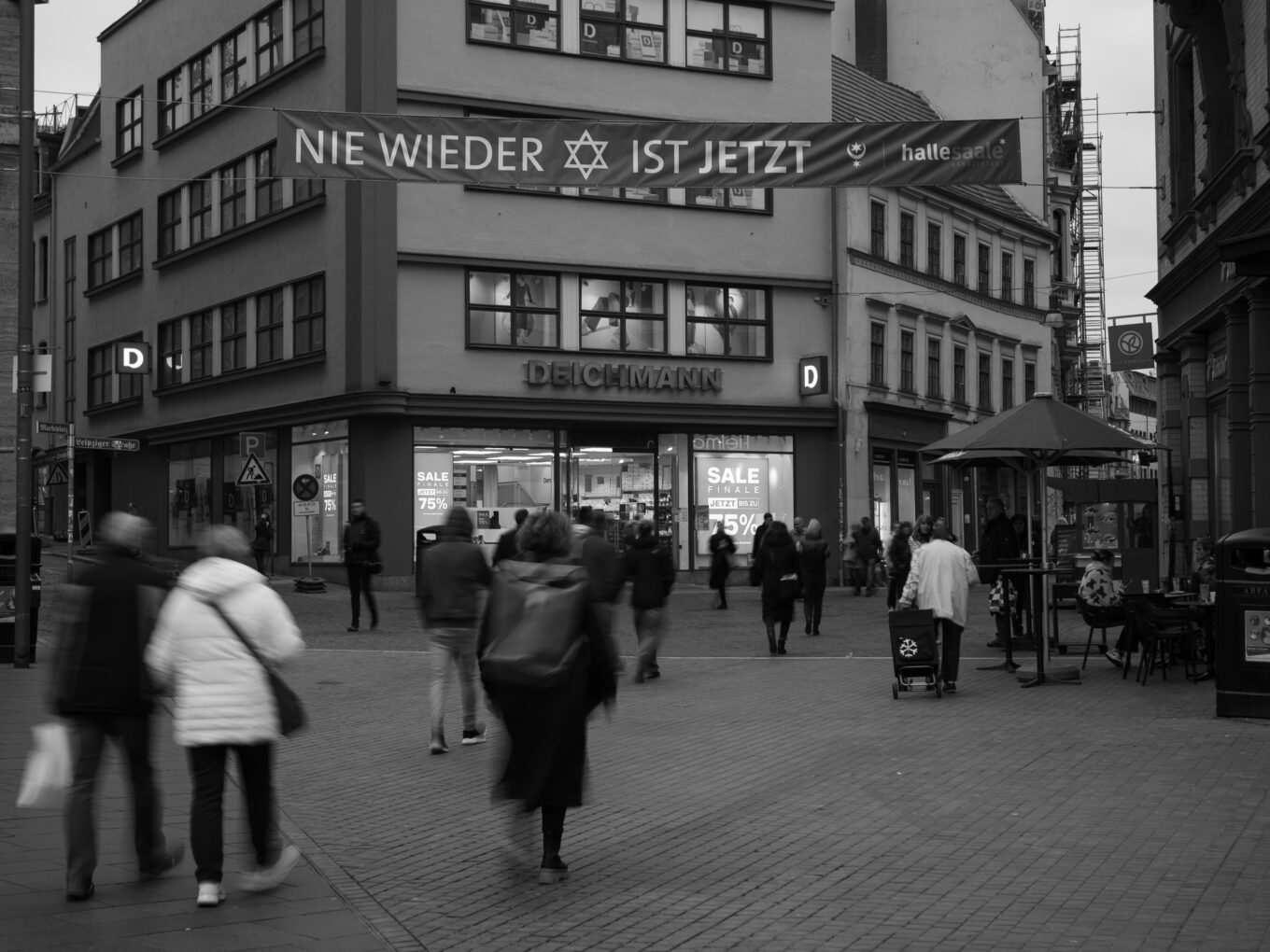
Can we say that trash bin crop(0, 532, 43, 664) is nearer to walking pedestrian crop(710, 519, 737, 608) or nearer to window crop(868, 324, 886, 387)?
walking pedestrian crop(710, 519, 737, 608)

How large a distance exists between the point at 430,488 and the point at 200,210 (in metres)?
10.7

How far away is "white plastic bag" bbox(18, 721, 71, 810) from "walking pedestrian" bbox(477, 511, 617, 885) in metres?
1.93

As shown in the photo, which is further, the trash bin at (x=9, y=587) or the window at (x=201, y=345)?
the window at (x=201, y=345)

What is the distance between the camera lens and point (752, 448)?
36688mm

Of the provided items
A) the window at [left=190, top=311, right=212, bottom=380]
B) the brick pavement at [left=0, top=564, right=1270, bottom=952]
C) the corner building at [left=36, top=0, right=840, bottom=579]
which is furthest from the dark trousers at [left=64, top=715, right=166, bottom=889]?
the window at [left=190, top=311, right=212, bottom=380]

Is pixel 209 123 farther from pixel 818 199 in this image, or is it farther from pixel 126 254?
pixel 818 199

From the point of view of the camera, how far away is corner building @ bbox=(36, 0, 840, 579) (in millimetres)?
32719

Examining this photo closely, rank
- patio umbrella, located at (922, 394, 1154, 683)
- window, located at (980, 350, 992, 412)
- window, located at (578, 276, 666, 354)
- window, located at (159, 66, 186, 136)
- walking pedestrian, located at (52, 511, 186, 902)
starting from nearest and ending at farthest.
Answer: walking pedestrian, located at (52, 511, 186, 902), patio umbrella, located at (922, 394, 1154, 683), window, located at (578, 276, 666, 354), window, located at (159, 66, 186, 136), window, located at (980, 350, 992, 412)

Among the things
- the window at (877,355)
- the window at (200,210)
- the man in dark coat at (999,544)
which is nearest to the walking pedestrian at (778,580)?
the man in dark coat at (999,544)

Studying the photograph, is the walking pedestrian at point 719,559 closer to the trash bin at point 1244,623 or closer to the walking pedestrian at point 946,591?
the walking pedestrian at point 946,591

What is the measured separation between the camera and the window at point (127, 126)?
1640 inches

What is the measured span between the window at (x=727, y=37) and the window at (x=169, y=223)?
13758mm

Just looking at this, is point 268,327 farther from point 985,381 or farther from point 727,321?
point 985,381

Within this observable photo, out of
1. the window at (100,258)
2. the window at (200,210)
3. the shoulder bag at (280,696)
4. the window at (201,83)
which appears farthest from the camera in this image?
the window at (100,258)
